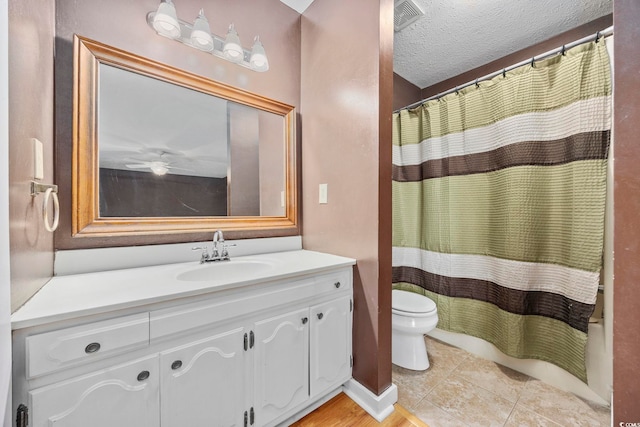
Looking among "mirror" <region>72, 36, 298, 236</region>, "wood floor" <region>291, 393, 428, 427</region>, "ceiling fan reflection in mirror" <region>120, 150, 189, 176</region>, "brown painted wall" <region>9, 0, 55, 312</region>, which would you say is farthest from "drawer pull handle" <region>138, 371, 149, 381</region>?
"ceiling fan reflection in mirror" <region>120, 150, 189, 176</region>

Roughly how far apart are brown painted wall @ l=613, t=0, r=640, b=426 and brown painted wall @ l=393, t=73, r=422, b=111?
6.06 ft

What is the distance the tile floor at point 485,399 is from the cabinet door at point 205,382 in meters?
0.94

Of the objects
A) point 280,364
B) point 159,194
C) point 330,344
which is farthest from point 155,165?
point 330,344

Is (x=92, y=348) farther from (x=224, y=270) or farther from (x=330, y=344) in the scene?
(x=330, y=344)

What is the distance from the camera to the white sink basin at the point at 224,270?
3.88 ft

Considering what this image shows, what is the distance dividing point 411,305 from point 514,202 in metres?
0.94

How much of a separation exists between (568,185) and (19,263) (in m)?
2.37

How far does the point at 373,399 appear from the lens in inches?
50.0

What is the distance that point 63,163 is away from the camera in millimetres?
1039

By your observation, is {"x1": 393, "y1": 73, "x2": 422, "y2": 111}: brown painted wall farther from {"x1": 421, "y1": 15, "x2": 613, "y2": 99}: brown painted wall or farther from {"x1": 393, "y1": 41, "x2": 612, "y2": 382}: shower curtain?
{"x1": 393, "y1": 41, "x2": 612, "y2": 382}: shower curtain

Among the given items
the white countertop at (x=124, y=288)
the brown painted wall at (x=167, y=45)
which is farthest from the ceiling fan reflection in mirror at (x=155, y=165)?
the white countertop at (x=124, y=288)

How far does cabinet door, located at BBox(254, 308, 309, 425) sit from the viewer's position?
102 centimetres

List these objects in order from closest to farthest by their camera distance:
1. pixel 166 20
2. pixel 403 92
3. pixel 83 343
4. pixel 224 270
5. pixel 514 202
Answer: pixel 83 343 < pixel 166 20 < pixel 224 270 < pixel 514 202 < pixel 403 92

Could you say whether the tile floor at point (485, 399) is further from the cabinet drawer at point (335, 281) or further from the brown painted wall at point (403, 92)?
the brown painted wall at point (403, 92)
